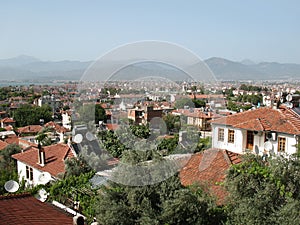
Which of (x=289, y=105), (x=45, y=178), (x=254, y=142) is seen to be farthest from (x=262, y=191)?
(x=289, y=105)

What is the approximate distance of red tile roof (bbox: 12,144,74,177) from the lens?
400 inches

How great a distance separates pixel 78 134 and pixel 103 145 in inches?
17.5

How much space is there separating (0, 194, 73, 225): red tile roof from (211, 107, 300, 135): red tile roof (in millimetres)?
5607

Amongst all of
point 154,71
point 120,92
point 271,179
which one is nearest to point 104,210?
point 120,92

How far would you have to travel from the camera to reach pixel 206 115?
3.87m

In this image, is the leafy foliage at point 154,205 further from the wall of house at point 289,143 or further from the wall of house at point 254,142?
the wall of house at point 289,143

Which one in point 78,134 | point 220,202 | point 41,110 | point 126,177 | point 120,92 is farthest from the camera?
point 41,110

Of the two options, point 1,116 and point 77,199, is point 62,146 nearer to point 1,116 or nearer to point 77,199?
point 77,199

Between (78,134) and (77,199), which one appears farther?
(77,199)

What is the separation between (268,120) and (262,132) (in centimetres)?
56

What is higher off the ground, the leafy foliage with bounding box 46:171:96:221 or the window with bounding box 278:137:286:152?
the window with bounding box 278:137:286:152

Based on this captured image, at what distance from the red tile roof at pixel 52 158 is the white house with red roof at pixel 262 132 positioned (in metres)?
4.90

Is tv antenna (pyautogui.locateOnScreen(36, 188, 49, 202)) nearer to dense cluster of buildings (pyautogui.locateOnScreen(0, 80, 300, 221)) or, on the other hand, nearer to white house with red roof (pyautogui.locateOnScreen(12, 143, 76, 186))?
dense cluster of buildings (pyautogui.locateOnScreen(0, 80, 300, 221))

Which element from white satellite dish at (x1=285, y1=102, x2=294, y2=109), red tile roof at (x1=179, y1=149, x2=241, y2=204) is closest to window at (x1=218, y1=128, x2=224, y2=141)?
white satellite dish at (x1=285, y1=102, x2=294, y2=109)
